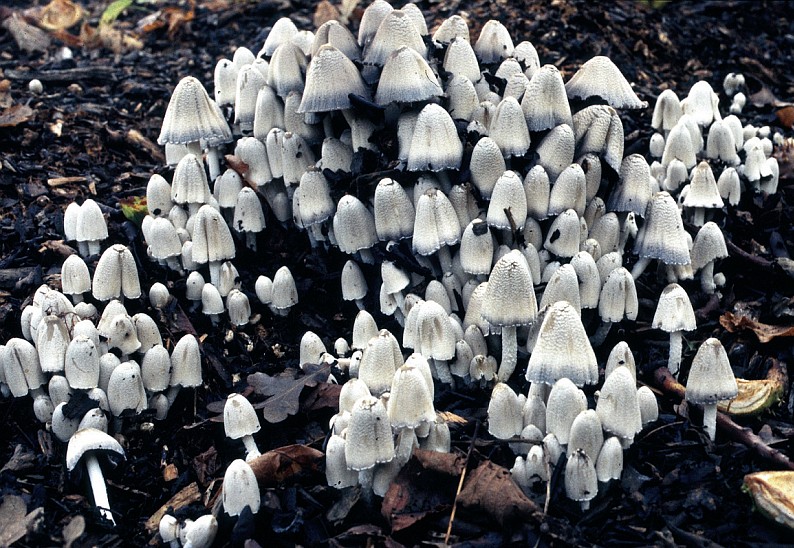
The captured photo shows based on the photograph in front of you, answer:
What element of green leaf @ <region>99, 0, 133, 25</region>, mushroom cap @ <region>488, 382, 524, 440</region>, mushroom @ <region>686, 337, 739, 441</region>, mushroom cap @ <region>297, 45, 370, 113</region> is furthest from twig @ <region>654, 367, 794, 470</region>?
green leaf @ <region>99, 0, 133, 25</region>

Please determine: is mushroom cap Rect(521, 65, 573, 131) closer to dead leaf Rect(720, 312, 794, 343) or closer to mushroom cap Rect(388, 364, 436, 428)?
dead leaf Rect(720, 312, 794, 343)

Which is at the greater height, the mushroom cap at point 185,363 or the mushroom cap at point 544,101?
the mushroom cap at point 544,101

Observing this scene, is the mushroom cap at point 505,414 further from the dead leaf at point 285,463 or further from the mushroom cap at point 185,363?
the mushroom cap at point 185,363

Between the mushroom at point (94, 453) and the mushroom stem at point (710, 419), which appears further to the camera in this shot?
the mushroom stem at point (710, 419)

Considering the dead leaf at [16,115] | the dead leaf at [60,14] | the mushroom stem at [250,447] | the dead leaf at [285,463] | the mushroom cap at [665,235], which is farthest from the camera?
the dead leaf at [60,14]

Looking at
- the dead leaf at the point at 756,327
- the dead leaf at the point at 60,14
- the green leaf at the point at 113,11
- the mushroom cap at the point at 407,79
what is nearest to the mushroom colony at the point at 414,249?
the mushroom cap at the point at 407,79

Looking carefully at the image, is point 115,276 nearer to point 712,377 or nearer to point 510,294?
point 510,294
